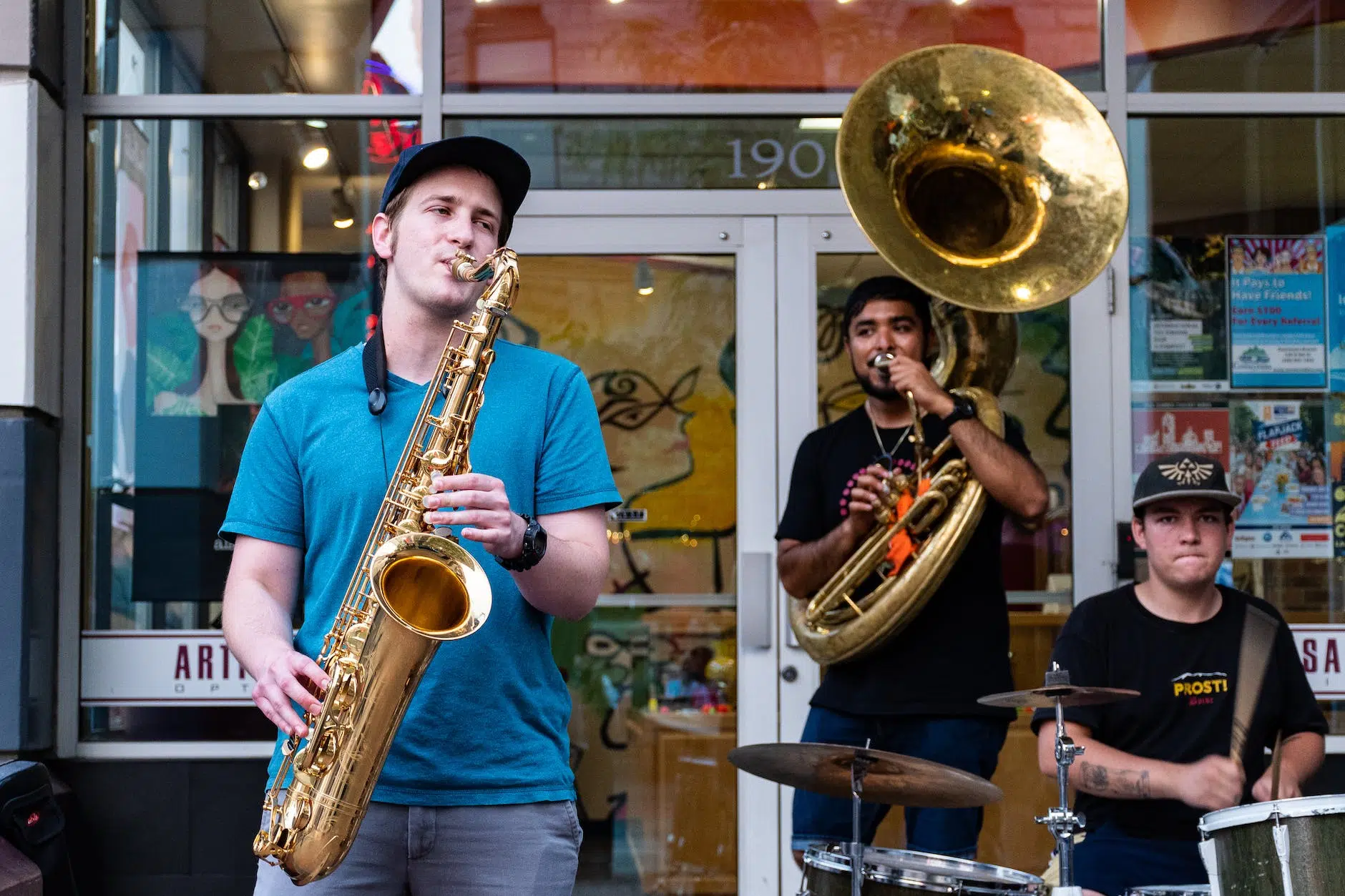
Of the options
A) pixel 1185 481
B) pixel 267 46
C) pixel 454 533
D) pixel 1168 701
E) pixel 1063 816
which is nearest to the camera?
pixel 454 533

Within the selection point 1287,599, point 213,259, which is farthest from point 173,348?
point 1287,599

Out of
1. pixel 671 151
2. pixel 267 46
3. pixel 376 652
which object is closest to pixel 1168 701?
pixel 376 652

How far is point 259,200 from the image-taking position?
542cm

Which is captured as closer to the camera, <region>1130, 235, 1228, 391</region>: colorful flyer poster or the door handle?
the door handle

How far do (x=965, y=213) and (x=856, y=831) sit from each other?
191 centimetres

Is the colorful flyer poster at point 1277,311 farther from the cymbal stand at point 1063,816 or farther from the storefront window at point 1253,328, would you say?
the cymbal stand at point 1063,816

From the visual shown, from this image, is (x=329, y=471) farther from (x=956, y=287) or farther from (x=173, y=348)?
(x=173, y=348)

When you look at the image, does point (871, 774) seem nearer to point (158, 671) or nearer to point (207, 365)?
point (158, 671)

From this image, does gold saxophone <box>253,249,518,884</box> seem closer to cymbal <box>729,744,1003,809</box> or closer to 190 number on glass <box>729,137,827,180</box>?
cymbal <box>729,744,1003,809</box>

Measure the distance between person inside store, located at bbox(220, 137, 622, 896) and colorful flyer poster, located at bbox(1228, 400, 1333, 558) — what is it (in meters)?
3.45

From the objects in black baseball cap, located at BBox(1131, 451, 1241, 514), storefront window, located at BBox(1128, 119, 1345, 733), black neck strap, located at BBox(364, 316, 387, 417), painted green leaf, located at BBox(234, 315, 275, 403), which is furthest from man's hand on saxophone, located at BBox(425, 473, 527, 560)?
storefront window, located at BBox(1128, 119, 1345, 733)

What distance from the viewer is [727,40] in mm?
5508

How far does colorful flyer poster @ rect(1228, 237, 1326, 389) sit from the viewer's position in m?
5.42

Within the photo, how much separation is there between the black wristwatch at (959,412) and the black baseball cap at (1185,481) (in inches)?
18.7
